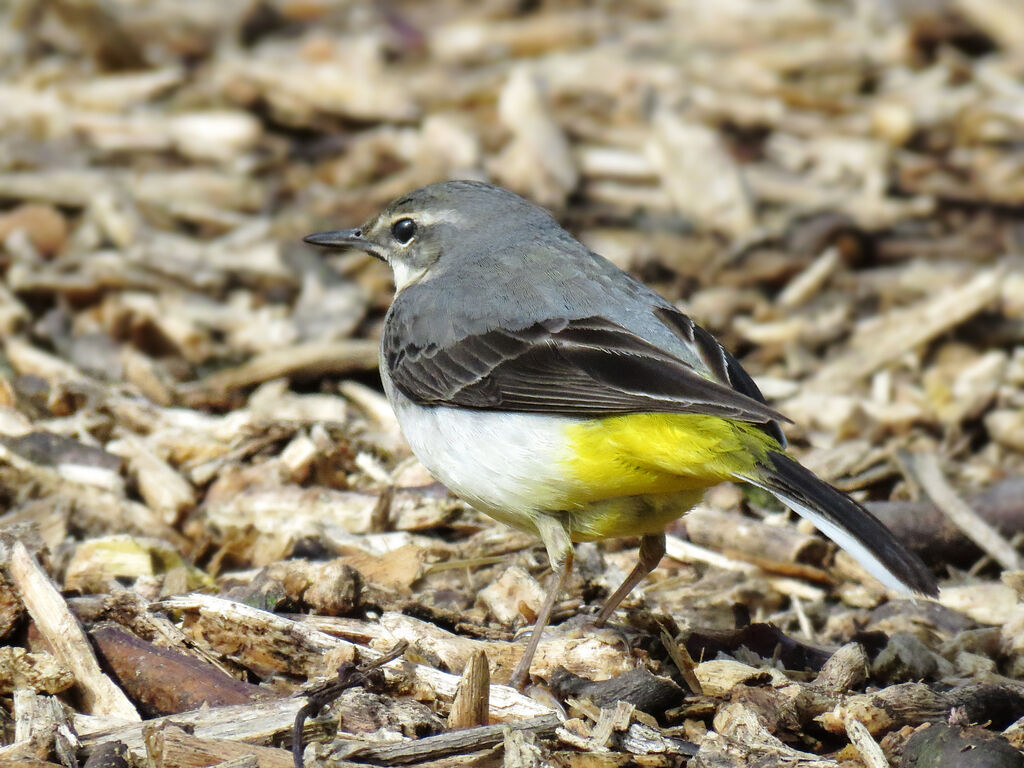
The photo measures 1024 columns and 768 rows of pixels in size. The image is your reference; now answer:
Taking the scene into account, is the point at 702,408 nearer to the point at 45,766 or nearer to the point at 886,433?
the point at 45,766

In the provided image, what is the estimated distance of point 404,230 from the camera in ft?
23.4

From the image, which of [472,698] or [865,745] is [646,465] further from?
[865,745]

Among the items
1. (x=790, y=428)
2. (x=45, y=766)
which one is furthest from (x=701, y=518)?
(x=45, y=766)

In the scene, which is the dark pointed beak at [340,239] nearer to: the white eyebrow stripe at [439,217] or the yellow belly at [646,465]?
the white eyebrow stripe at [439,217]

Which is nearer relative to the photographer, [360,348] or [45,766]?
[45,766]

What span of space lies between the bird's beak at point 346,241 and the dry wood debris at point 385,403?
34.1 inches

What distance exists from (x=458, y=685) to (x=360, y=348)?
3.64 meters

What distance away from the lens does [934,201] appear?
10078 mm

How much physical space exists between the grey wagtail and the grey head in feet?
0.44

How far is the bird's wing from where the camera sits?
5035 mm

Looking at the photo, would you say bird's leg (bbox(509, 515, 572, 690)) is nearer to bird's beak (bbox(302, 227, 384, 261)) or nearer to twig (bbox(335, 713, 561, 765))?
twig (bbox(335, 713, 561, 765))

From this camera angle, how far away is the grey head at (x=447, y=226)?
6848 mm

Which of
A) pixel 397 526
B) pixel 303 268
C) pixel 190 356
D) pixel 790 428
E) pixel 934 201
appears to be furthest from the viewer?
pixel 934 201

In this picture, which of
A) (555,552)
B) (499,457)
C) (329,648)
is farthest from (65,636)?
(555,552)
